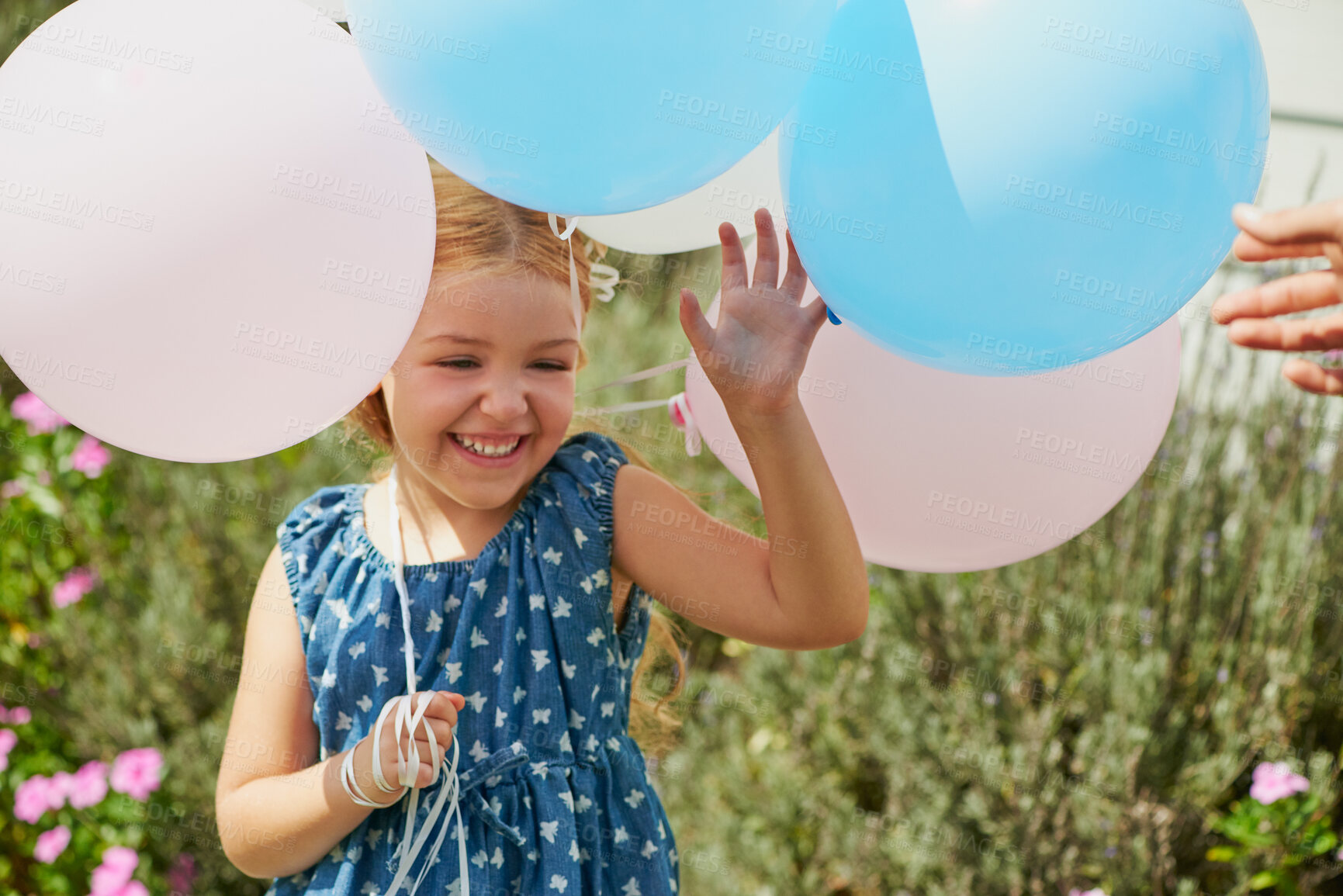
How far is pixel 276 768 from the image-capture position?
1.39 metres

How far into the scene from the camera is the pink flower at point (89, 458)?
2.93m

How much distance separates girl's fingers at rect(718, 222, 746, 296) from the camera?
1151 millimetres

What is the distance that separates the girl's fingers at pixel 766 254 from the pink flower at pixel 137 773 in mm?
2099

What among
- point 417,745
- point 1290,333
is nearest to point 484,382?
point 417,745

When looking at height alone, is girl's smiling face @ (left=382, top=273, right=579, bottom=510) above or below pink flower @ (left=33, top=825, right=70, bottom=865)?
above

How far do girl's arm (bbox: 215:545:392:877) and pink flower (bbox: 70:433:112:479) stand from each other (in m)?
1.76

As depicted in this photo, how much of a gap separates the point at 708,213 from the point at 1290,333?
717 millimetres

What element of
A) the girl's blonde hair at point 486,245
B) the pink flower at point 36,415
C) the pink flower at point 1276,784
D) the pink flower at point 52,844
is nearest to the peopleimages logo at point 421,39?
the girl's blonde hair at point 486,245

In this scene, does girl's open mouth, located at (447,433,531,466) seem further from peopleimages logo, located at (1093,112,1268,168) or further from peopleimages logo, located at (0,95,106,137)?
peopleimages logo, located at (1093,112,1268,168)

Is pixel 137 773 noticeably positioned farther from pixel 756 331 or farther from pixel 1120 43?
pixel 1120 43

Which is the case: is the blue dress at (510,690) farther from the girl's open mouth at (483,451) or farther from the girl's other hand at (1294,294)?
the girl's other hand at (1294,294)

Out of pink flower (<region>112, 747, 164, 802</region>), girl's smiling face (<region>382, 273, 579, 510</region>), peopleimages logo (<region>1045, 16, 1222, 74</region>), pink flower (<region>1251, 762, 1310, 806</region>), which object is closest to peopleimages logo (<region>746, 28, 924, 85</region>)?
peopleimages logo (<region>1045, 16, 1222, 74</region>)

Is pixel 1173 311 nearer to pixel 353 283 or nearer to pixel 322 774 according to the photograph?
pixel 353 283

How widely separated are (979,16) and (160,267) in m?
0.79
